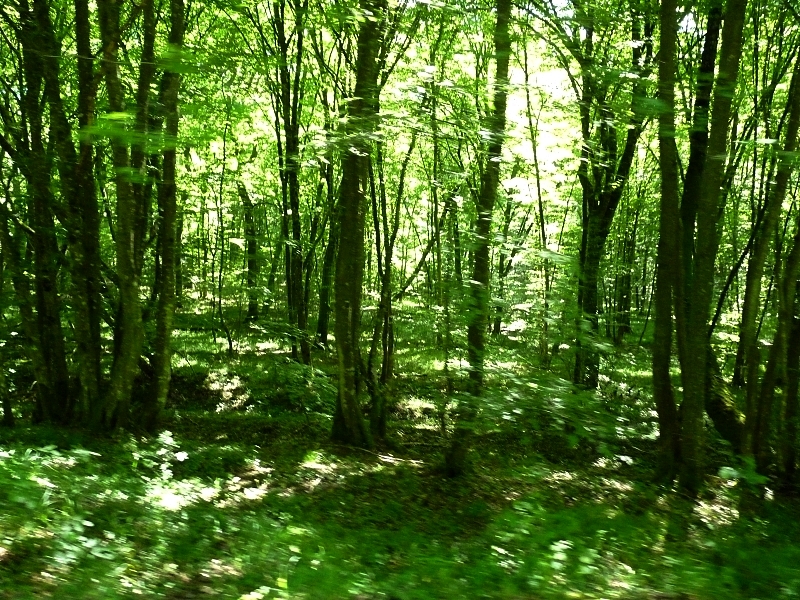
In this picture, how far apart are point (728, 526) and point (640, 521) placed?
1247 mm

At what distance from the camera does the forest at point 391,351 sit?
179 inches

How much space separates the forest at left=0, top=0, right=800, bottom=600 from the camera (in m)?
4.55

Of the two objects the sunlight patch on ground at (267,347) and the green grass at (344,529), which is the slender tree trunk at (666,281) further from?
the sunlight patch on ground at (267,347)

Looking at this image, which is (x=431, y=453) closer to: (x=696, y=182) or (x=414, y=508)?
(x=414, y=508)

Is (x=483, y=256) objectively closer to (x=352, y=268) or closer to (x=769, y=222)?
(x=352, y=268)

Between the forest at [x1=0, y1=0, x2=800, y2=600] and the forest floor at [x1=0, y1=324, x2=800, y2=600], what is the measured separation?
4 cm

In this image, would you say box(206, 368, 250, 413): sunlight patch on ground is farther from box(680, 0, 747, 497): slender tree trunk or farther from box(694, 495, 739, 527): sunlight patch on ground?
box(694, 495, 739, 527): sunlight patch on ground

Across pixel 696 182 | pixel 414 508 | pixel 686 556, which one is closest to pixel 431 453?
pixel 414 508

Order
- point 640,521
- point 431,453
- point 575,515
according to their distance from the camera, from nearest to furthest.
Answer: point 575,515 → point 640,521 → point 431,453

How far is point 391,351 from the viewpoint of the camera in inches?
511

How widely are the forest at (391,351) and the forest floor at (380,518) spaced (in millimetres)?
41

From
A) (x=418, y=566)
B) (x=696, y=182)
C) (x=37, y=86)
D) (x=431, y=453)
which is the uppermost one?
(x=37, y=86)

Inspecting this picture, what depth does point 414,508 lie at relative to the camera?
25.1ft

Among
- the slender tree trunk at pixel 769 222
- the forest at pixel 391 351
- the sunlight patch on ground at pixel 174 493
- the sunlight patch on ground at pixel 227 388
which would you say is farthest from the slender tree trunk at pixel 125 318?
the slender tree trunk at pixel 769 222
